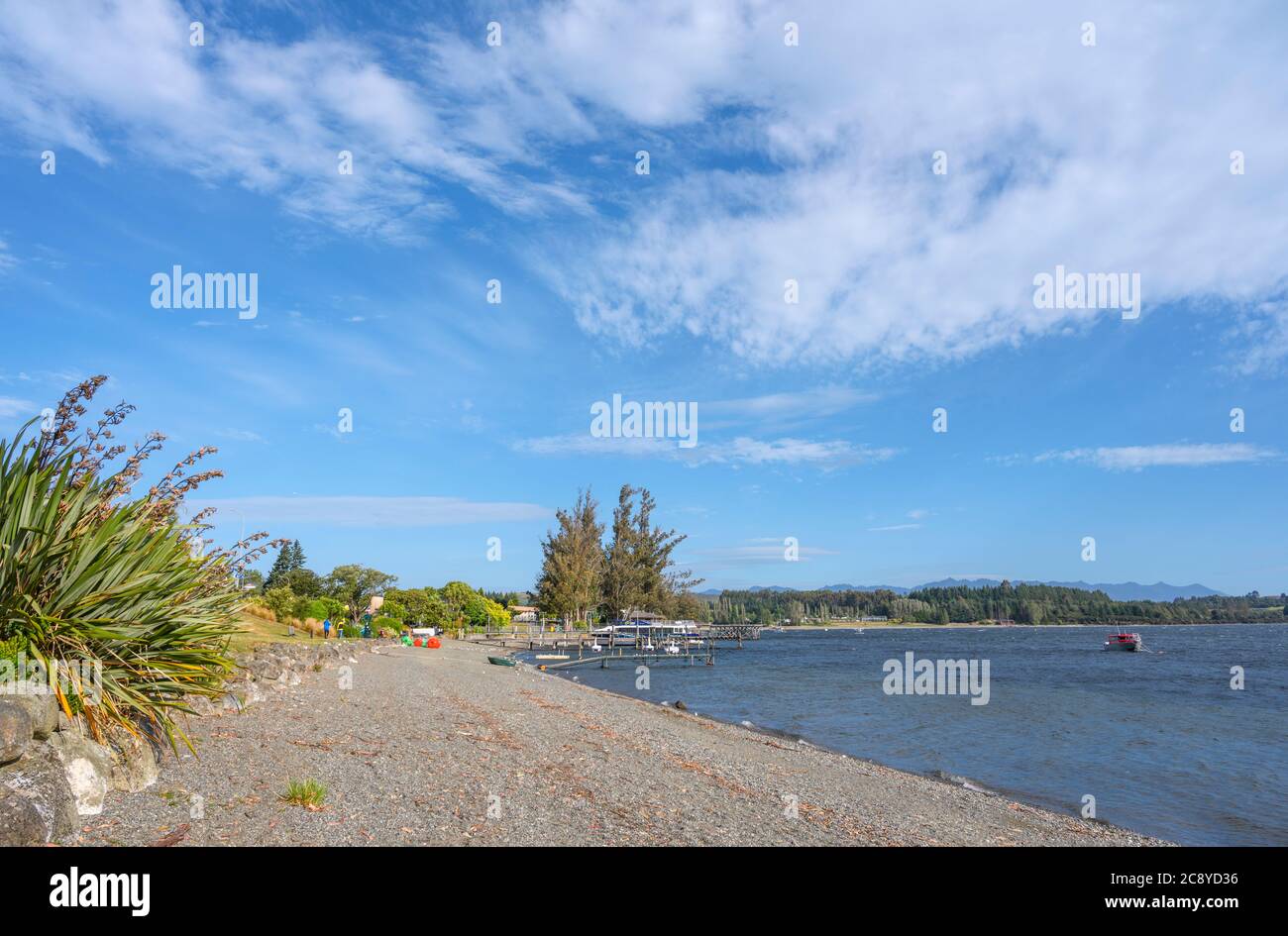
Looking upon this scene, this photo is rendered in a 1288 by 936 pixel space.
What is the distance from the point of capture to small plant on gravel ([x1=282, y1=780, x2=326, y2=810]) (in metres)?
7.12

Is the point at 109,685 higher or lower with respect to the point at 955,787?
higher

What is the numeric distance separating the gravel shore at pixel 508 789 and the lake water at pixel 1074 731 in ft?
10.3

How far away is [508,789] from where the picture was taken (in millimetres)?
8977

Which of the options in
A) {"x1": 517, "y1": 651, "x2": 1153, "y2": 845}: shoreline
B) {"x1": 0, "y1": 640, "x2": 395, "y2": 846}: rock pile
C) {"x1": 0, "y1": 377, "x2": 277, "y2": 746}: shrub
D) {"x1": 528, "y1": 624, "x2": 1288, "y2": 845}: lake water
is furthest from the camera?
{"x1": 528, "y1": 624, "x2": 1288, "y2": 845}: lake water

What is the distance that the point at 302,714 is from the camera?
12.5 meters

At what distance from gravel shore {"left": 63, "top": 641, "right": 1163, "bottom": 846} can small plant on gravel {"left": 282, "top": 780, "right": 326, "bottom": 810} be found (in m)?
0.08

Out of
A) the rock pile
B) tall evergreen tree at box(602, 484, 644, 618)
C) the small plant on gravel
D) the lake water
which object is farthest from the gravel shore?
tall evergreen tree at box(602, 484, 644, 618)

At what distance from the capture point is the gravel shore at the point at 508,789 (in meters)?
6.68

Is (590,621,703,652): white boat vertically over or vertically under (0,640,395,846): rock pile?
under

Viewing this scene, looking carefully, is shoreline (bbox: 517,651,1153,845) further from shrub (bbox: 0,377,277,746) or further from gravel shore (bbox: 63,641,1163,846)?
shrub (bbox: 0,377,277,746)
